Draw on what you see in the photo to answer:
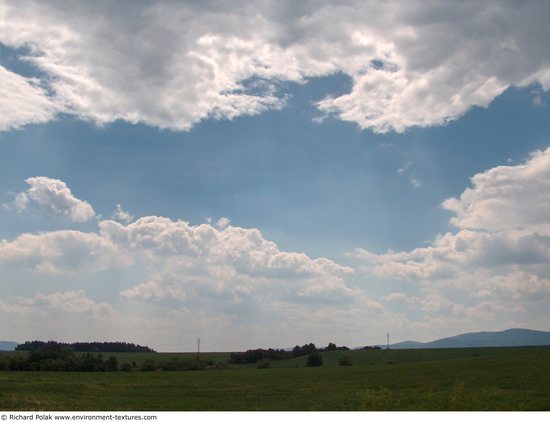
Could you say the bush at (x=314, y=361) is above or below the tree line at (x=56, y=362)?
below

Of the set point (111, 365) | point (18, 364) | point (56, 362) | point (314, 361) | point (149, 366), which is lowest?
point (314, 361)

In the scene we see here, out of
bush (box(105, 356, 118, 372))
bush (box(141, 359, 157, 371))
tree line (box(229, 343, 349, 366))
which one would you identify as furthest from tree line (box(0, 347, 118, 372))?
tree line (box(229, 343, 349, 366))

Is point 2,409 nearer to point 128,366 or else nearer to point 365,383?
point 365,383

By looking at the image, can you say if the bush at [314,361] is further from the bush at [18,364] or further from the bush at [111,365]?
the bush at [18,364]

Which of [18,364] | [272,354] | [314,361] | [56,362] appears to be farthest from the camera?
[272,354]

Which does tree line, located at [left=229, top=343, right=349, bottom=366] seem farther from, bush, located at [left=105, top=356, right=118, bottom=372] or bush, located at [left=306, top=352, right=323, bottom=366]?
bush, located at [left=105, top=356, right=118, bottom=372]

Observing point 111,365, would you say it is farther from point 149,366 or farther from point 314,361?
point 314,361

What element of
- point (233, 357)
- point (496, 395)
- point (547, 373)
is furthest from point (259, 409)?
point (233, 357)

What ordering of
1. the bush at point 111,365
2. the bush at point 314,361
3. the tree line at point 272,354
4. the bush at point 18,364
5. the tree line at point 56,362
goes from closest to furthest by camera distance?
the bush at point 18,364 < the tree line at point 56,362 < the bush at point 111,365 < the bush at point 314,361 < the tree line at point 272,354

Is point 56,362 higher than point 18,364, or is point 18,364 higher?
point 56,362

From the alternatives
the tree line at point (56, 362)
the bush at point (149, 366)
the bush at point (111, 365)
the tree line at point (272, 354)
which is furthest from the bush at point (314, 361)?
the tree line at point (56, 362)

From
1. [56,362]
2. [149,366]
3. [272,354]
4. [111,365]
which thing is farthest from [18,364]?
[272,354]

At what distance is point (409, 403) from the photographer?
147ft

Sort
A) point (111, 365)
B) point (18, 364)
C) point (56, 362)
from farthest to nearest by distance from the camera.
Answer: point (111, 365), point (56, 362), point (18, 364)
